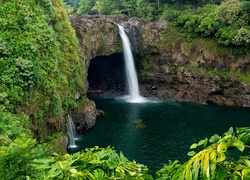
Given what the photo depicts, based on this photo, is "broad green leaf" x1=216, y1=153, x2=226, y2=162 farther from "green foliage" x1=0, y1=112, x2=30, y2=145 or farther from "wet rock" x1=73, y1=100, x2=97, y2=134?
"wet rock" x1=73, y1=100, x2=97, y2=134

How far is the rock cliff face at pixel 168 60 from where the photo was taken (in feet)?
102

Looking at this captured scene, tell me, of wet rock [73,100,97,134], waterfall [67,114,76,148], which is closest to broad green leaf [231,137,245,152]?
waterfall [67,114,76,148]

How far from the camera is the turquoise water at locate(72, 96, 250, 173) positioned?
1930 cm

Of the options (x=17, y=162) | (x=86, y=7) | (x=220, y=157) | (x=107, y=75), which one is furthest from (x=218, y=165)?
(x=86, y=7)

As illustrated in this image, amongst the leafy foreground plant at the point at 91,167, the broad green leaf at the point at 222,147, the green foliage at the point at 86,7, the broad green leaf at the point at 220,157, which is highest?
the green foliage at the point at 86,7

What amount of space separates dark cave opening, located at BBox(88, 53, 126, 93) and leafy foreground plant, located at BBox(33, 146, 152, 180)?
109 feet

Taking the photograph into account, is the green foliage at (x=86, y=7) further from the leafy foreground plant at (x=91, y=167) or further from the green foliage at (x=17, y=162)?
the leafy foreground plant at (x=91, y=167)

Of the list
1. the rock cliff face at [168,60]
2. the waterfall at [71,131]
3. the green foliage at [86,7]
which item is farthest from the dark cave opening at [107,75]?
the green foliage at [86,7]

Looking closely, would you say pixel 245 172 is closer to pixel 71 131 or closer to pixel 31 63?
pixel 31 63

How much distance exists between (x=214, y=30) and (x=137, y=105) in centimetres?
1294

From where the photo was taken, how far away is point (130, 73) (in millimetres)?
36000

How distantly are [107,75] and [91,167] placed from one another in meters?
34.6

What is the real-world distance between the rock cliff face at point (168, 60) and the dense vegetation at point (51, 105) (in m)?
3.00

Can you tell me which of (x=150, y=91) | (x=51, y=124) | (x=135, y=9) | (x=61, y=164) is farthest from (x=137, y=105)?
(x=61, y=164)
